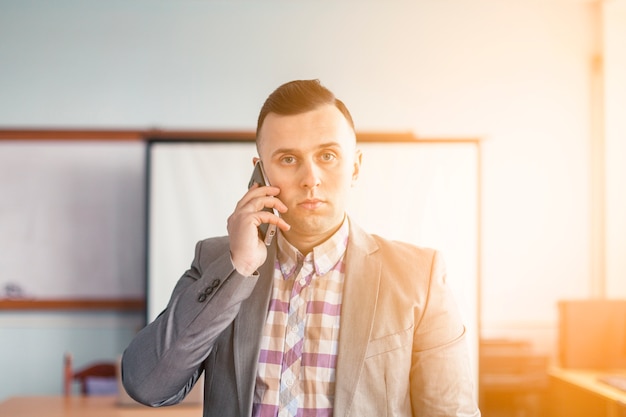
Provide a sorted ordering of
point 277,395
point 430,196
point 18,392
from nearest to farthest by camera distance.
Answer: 1. point 277,395
2. point 430,196
3. point 18,392

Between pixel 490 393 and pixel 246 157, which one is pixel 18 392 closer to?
pixel 246 157

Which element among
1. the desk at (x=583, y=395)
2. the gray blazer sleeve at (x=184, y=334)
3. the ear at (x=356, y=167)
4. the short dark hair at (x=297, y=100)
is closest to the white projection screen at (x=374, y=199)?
the desk at (x=583, y=395)

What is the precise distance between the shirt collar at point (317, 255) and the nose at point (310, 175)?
165mm

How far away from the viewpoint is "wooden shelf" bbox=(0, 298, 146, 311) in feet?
12.8

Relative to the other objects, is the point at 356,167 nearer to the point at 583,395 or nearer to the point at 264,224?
the point at 264,224

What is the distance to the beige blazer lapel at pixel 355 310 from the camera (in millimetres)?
1253

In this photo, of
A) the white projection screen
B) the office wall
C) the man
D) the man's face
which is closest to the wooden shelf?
the white projection screen

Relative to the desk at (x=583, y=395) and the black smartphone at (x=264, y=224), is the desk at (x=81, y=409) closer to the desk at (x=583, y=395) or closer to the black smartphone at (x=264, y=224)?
the black smartphone at (x=264, y=224)

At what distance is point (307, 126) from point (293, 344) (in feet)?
1.44

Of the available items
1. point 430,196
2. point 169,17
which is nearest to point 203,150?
point 169,17

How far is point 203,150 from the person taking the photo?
3730mm

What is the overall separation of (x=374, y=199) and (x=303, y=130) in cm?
238

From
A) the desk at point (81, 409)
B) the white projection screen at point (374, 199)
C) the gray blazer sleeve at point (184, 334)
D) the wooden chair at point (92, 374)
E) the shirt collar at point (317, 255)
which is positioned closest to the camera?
the gray blazer sleeve at point (184, 334)

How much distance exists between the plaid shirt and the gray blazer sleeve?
0.38 ft
